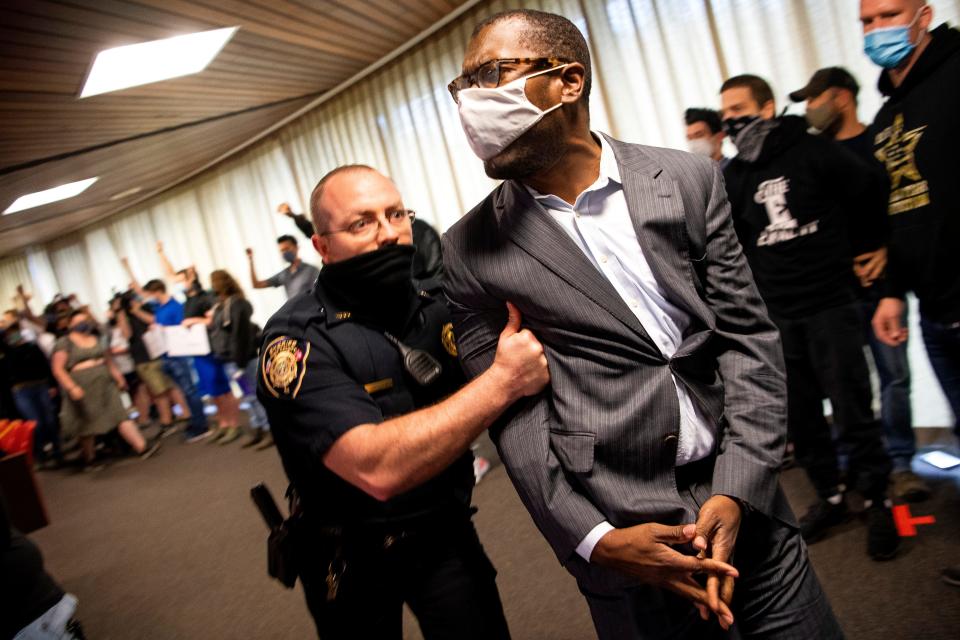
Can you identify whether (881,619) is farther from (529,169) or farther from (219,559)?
(219,559)

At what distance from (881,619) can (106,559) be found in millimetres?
4558

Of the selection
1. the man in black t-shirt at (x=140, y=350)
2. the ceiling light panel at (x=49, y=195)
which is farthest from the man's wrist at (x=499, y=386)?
the ceiling light panel at (x=49, y=195)

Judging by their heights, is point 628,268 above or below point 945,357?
above

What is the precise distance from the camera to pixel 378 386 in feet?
4.35

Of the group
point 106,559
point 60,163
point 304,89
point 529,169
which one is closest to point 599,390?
point 529,169

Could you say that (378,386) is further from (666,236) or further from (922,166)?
(922,166)

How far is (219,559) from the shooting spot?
3678mm

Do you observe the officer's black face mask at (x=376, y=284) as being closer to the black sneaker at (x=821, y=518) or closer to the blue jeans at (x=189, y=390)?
the black sneaker at (x=821, y=518)

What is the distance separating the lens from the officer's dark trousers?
1335mm

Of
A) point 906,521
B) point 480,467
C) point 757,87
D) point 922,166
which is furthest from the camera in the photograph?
point 480,467

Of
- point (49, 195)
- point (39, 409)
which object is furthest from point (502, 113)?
point (39, 409)

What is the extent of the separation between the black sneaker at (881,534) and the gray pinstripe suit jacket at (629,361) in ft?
4.86

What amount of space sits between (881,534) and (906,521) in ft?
0.66

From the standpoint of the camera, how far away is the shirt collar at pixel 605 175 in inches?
44.4
